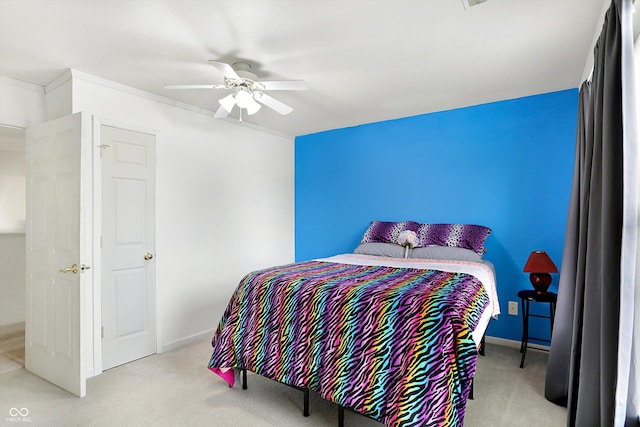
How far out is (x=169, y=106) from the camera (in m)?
3.47

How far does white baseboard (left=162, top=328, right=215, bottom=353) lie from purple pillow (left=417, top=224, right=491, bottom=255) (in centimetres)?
243

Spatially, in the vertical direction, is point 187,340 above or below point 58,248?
below

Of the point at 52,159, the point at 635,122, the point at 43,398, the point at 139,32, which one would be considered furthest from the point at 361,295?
the point at 52,159

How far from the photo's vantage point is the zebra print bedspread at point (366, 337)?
178 cm

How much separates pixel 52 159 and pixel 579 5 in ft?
11.9

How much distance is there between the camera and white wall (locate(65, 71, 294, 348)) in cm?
326

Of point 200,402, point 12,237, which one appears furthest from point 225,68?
point 12,237

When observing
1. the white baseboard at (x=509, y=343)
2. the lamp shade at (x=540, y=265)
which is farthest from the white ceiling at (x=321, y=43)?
the white baseboard at (x=509, y=343)

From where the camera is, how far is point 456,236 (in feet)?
11.5

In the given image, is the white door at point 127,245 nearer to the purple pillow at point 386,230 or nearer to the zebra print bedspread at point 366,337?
the zebra print bedspread at point 366,337

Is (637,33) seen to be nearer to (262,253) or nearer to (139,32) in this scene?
→ (139,32)

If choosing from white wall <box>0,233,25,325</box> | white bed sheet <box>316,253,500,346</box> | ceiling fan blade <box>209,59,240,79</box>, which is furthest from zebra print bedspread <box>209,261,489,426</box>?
white wall <box>0,233,25,325</box>

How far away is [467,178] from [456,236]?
679 millimetres

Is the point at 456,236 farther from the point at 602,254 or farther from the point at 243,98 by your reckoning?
the point at 243,98
